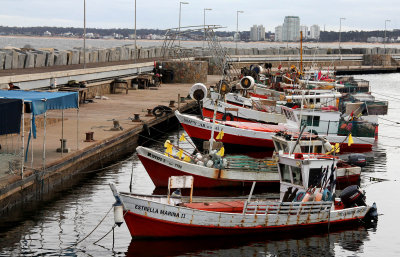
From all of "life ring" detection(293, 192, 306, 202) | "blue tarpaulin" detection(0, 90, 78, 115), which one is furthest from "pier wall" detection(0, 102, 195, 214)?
"life ring" detection(293, 192, 306, 202)

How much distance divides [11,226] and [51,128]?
16652 millimetres

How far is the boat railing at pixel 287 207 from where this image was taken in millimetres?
28281

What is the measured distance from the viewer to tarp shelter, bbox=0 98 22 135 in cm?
3062

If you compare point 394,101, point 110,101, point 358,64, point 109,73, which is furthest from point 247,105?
point 358,64

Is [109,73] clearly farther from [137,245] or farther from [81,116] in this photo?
[137,245]

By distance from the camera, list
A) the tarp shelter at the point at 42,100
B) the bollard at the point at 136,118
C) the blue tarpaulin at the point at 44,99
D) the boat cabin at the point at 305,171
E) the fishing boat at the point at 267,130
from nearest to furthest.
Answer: the boat cabin at the point at 305,171, the tarp shelter at the point at 42,100, the blue tarpaulin at the point at 44,99, the fishing boat at the point at 267,130, the bollard at the point at 136,118

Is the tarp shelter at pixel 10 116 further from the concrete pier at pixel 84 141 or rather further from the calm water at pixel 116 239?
the calm water at pixel 116 239

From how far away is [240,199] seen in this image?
3053cm

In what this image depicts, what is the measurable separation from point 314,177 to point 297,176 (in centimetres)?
68

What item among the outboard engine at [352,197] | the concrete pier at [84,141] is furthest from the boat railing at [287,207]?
the concrete pier at [84,141]

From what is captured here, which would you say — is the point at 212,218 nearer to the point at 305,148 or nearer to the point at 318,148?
the point at 305,148

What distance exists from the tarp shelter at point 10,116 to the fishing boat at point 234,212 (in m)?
6.57

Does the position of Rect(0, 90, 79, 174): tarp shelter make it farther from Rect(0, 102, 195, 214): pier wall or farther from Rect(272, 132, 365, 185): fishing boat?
Rect(272, 132, 365, 185): fishing boat

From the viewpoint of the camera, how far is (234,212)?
28766 mm
